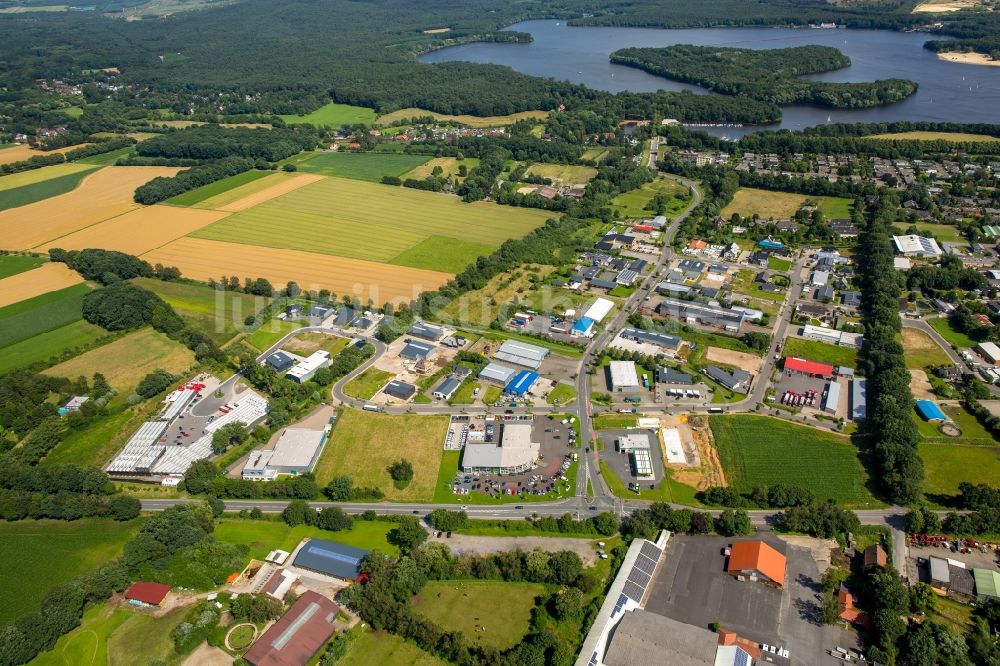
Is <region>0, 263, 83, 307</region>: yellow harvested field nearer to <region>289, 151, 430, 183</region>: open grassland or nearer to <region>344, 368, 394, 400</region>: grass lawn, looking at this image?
<region>344, 368, 394, 400</region>: grass lawn

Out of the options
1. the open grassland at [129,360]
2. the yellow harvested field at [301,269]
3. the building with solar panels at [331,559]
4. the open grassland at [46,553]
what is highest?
the yellow harvested field at [301,269]

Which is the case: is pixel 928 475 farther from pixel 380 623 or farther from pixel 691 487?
pixel 380 623

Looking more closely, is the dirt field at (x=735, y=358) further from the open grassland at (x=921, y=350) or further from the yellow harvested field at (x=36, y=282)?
the yellow harvested field at (x=36, y=282)

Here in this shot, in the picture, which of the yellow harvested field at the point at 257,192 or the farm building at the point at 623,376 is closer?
the farm building at the point at 623,376

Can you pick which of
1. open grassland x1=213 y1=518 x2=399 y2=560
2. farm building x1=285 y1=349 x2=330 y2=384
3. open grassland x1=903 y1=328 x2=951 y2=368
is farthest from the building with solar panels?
open grassland x1=903 y1=328 x2=951 y2=368

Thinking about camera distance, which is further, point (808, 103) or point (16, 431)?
point (808, 103)

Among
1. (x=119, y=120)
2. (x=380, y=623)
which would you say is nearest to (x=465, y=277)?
(x=380, y=623)

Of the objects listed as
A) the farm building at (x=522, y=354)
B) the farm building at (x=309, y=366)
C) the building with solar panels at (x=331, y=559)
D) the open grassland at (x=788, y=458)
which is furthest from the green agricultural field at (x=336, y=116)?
the building with solar panels at (x=331, y=559)
